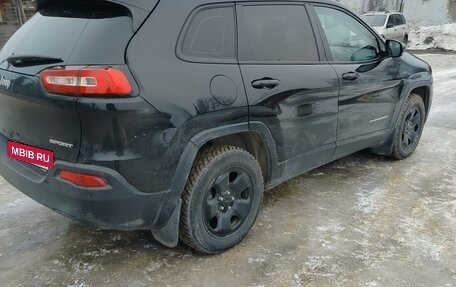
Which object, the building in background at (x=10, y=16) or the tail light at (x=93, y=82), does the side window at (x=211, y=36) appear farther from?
the building in background at (x=10, y=16)

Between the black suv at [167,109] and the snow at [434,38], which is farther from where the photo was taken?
the snow at [434,38]

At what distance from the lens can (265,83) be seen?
9.40ft

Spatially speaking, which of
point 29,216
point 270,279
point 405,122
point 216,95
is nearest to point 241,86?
point 216,95

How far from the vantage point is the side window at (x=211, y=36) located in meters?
2.51

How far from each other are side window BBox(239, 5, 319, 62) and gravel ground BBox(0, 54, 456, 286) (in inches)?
51.3

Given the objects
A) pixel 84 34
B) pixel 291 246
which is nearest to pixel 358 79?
pixel 291 246

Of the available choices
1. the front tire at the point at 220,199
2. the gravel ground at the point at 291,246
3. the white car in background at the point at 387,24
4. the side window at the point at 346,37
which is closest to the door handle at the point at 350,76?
the side window at the point at 346,37

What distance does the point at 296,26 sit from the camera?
3262 mm

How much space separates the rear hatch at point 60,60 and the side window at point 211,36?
1.04 feet

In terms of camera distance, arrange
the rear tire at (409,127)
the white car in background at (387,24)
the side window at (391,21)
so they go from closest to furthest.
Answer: the rear tire at (409,127) < the white car in background at (387,24) < the side window at (391,21)

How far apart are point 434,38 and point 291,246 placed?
21.9 metres

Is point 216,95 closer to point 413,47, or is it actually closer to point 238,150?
point 238,150

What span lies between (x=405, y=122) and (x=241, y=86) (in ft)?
8.91

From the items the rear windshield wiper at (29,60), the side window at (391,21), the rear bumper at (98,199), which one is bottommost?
the rear bumper at (98,199)
